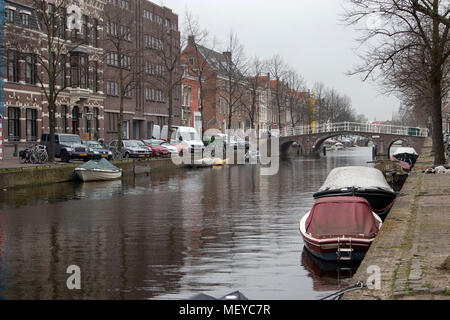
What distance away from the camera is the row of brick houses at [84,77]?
4359 centimetres

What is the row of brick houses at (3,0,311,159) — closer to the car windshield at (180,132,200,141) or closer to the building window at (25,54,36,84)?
the building window at (25,54,36,84)

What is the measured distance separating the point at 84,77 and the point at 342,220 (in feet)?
144

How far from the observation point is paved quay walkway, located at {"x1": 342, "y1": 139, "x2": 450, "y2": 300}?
8.33 metres

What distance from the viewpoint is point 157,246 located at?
15.5m

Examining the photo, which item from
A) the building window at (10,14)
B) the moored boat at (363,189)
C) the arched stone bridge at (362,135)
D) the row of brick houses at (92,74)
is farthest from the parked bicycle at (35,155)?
the arched stone bridge at (362,135)

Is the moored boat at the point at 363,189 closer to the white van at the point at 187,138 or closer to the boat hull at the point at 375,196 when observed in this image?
the boat hull at the point at 375,196

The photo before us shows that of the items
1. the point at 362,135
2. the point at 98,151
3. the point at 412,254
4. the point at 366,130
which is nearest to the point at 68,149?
the point at 98,151

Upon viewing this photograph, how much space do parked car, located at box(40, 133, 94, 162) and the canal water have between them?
32.7ft

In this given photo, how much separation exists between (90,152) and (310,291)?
101 feet

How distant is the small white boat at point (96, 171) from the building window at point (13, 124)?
11815 mm

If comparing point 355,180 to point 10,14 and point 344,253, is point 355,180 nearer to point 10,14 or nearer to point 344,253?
point 344,253
